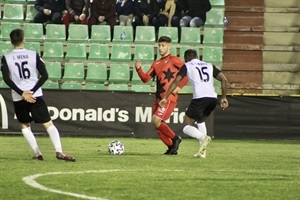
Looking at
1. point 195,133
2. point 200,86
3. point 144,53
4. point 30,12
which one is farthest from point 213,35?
point 195,133

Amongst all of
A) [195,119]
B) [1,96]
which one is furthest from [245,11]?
[195,119]

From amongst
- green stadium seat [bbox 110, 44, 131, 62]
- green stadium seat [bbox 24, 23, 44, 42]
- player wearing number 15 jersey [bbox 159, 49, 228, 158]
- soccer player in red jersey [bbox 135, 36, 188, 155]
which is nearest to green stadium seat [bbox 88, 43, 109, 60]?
green stadium seat [bbox 110, 44, 131, 62]

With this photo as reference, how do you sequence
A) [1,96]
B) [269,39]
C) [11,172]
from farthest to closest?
[269,39] < [1,96] < [11,172]

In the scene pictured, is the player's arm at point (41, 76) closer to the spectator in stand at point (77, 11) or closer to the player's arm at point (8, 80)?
the player's arm at point (8, 80)

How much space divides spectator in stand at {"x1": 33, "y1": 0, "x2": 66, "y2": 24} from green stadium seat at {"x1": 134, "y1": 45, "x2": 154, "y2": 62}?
98.5 inches

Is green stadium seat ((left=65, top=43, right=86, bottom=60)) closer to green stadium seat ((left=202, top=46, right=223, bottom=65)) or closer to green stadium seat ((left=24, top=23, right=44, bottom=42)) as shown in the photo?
green stadium seat ((left=24, top=23, right=44, bottom=42))

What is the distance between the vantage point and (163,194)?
8906mm

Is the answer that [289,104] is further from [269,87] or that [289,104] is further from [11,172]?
[11,172]

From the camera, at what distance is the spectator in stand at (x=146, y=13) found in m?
26.4

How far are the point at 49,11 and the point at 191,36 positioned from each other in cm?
417

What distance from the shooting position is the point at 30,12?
90.5 feet

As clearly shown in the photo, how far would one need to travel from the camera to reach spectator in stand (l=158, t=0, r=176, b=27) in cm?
2622

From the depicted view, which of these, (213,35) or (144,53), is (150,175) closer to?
(144,53)

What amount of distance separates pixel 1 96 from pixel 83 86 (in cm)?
347
